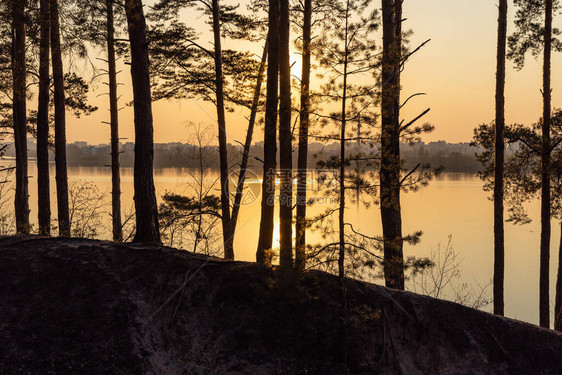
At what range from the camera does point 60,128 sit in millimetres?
11766

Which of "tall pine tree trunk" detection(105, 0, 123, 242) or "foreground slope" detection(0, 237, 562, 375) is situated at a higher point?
"tall pine tree trunk" detection(105, 0, 123, 242)

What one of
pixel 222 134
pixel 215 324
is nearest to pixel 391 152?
pixel 215 324

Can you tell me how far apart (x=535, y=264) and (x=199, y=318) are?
41813 mm

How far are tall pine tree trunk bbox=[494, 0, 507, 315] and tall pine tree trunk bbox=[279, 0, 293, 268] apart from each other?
6.37 metres

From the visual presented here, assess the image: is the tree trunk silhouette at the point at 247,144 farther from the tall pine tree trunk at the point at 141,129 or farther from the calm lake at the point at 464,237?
the tall pine tree trunk at the point at 141,129

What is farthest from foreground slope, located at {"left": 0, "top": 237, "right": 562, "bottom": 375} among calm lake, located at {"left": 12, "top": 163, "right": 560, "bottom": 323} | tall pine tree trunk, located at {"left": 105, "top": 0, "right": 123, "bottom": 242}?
calm lake, located at {"left": 12, "top": 163, "right": 560, "bottom": 323}

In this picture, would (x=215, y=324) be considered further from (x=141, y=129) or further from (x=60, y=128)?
(x=60, y=128)

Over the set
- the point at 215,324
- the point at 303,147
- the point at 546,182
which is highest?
the point at 303,147

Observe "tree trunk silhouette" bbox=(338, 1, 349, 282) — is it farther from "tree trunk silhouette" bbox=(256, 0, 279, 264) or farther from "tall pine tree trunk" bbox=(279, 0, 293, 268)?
"tree trunk silhouette" bbox=(256, 0, 279, 264)

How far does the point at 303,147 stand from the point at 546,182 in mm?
7438

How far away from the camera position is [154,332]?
575cm

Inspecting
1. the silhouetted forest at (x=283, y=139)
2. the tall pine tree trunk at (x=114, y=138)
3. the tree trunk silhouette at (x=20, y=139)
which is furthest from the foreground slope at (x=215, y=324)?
the tall pine tree trunk at (x=114, y=138)

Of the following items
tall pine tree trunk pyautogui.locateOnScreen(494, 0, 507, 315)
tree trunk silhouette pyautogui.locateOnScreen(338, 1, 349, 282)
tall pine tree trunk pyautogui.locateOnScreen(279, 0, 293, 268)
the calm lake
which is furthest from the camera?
the calm lake

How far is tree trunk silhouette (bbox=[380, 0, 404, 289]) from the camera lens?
6.03 metres
